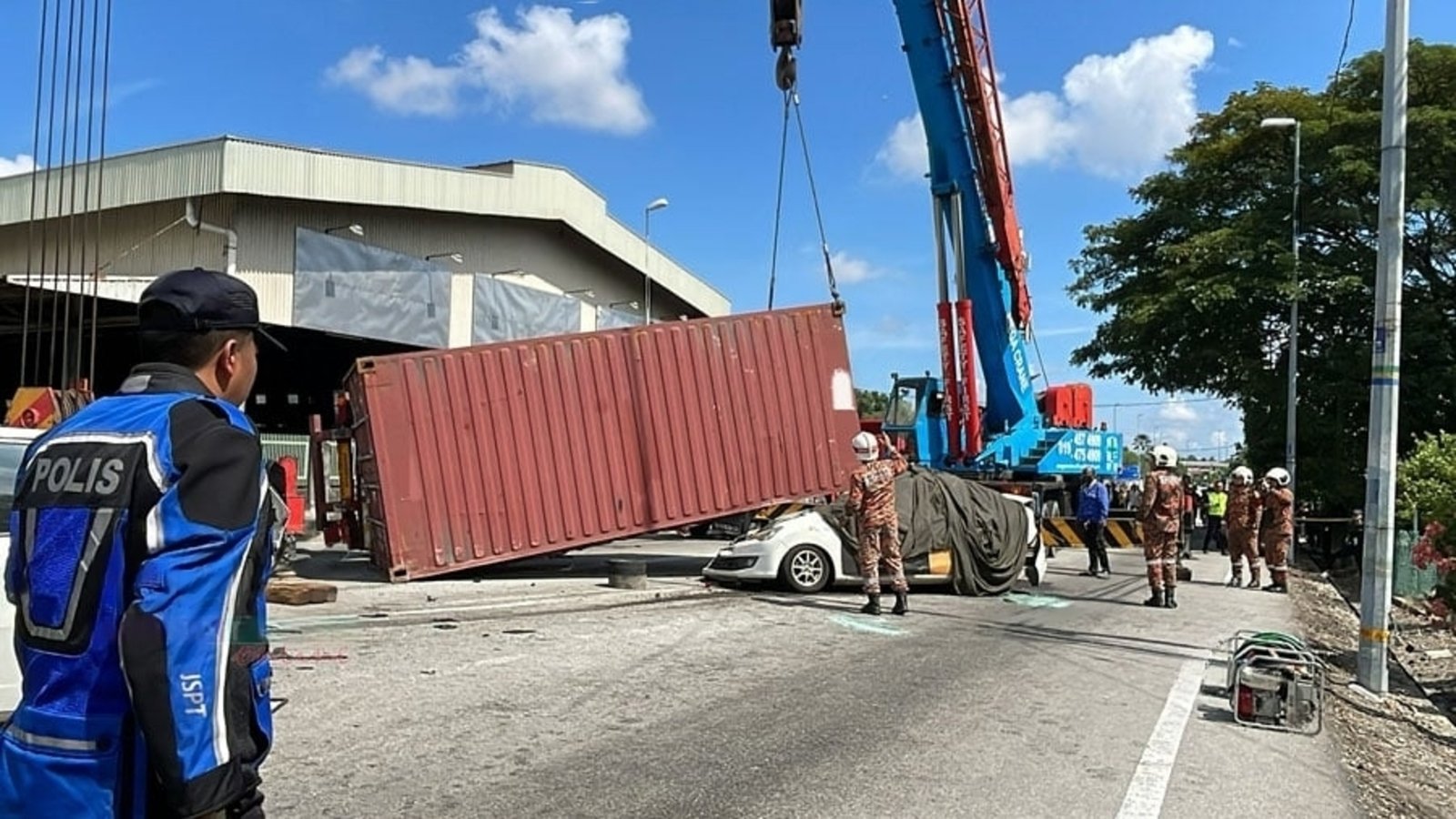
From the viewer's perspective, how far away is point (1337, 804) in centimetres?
541

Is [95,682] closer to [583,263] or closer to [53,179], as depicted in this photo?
[53,179]

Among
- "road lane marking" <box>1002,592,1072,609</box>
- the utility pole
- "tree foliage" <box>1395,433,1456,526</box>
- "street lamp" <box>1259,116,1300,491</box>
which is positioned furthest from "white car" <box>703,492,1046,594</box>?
"street lamp" <box>1259,116,1300,491</box>

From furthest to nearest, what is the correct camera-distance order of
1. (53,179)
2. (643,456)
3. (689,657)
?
(53,179), (643,456), (689,657)

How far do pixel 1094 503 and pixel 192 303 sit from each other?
52.9 ft

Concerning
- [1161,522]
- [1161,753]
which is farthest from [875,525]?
[1161,753]

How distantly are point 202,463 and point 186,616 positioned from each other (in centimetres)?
27

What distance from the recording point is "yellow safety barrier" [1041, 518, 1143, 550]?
63.0 feet

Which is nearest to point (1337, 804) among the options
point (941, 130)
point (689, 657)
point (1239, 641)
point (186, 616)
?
point (1239, 641)

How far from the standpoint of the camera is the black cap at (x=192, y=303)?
2.14m

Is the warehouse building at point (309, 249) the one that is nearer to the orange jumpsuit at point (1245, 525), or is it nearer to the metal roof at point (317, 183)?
the metal roof at point (317, 183)

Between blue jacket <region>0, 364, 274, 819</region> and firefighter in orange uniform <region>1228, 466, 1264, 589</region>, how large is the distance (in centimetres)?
1643

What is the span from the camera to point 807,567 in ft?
40.6

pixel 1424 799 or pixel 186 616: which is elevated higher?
pixel 186 616

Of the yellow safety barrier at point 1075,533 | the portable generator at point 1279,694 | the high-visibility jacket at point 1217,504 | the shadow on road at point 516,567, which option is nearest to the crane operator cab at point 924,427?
the yellow safety barrier at point 1075,533
